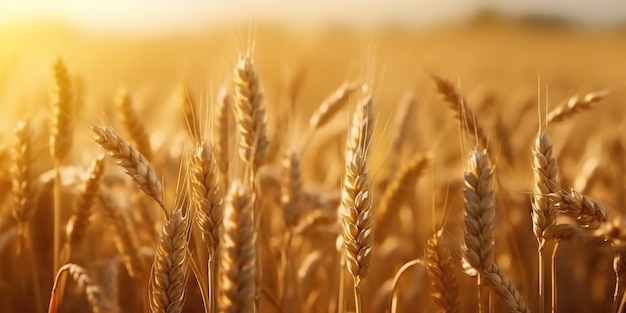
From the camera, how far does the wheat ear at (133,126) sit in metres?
1.81

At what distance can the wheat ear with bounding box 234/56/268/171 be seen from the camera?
4.68 ft

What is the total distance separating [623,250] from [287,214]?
2.68ft

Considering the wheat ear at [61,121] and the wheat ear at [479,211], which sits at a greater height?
the wheat ear at [61,121]

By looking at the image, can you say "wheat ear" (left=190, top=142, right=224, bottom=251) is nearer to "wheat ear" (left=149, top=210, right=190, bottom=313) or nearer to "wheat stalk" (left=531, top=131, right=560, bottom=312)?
"wheat ear" (left=149, top=210, right=190, bottom=313)

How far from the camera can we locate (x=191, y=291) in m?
2.28

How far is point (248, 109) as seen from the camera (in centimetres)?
142

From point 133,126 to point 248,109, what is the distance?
54 centimetres

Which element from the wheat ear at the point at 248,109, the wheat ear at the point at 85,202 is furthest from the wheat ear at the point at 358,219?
the wheat ear at the point at 85,202

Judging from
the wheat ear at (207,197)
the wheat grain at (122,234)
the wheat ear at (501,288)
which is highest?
the wheat ear at (207,197)

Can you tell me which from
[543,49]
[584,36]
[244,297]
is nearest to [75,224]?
[244,297]

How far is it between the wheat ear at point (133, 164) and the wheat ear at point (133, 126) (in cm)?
58

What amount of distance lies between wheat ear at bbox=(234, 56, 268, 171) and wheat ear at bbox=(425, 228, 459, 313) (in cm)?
45

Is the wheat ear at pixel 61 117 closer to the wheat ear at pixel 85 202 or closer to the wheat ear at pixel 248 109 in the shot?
the wheat ear at pixel 85 202

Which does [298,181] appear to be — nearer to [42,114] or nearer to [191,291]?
[191,291]
